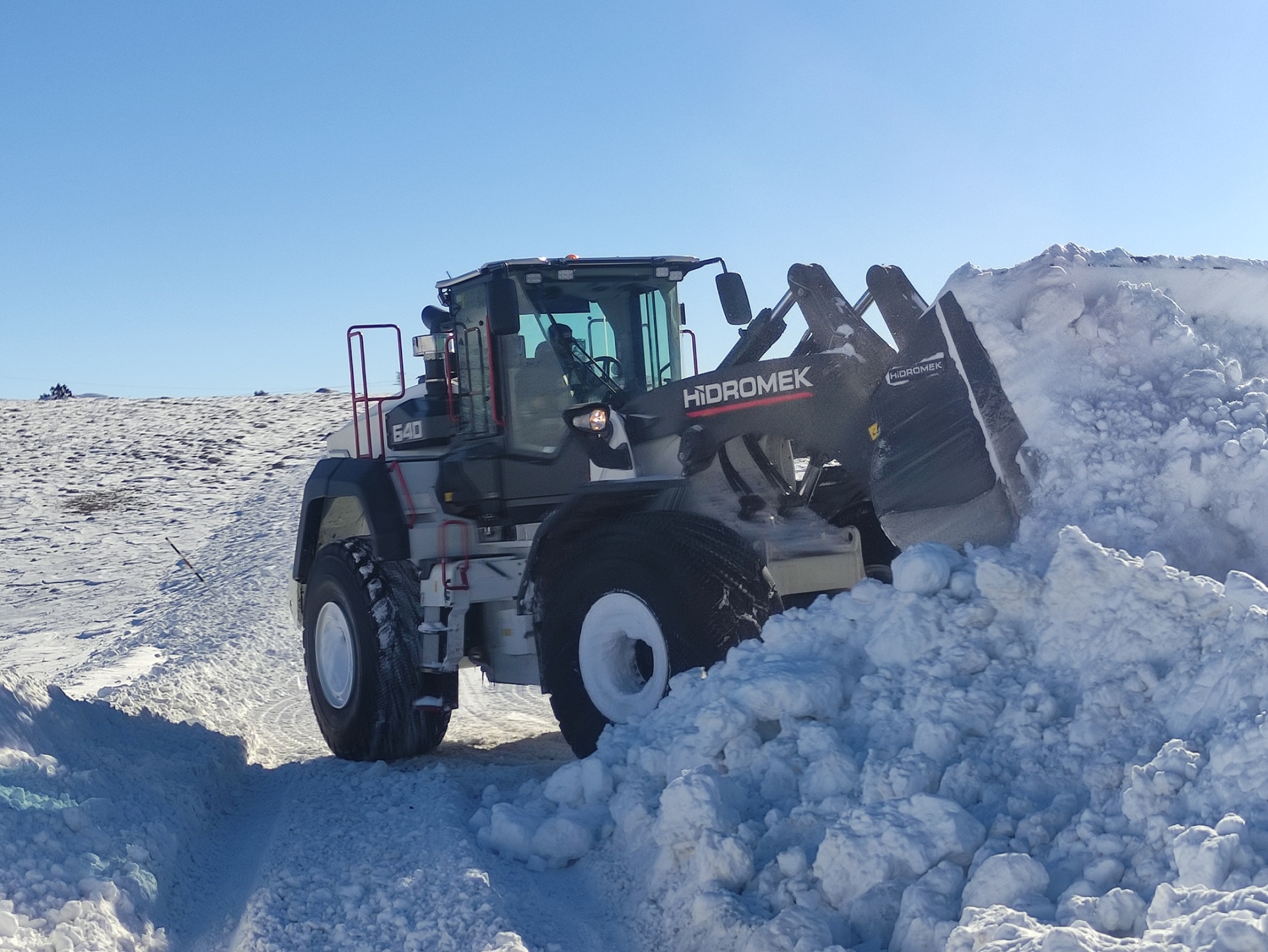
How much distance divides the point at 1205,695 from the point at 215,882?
11.5 ft

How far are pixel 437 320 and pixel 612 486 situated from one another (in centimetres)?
235

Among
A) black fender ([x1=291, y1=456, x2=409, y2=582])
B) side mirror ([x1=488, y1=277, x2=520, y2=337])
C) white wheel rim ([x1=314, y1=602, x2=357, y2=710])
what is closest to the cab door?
black fender ([x1=291, y1=456, x2=409, y2=582])

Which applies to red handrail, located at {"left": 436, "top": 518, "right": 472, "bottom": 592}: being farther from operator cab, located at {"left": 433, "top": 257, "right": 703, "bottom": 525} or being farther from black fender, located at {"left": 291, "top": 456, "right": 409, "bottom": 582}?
black fender, located at {"left": 291, "top": 456, "right": 409, "bottom": 582}

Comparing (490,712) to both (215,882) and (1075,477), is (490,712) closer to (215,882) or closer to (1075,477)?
(215,882)

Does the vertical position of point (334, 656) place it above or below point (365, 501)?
below

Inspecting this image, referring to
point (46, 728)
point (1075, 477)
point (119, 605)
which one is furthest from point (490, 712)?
point (119, 605)

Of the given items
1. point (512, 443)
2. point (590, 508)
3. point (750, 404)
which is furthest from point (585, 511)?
point (512, 443)

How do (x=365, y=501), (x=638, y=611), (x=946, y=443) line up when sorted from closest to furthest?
1. (x=946, y=443)
2. (x=638, y=611)
3. (x=365, y=501)

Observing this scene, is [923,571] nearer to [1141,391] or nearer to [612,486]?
[1141,391]

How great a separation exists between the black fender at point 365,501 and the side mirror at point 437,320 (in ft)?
2.83

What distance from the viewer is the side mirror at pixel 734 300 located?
22.7 ft

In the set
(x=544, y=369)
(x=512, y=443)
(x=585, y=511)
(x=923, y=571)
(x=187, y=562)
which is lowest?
(x=923, y=571)

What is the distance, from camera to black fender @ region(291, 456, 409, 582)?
662 cm

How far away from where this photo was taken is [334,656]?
23.7 ft
